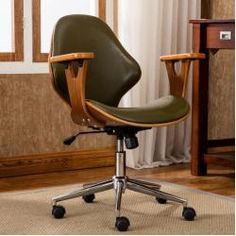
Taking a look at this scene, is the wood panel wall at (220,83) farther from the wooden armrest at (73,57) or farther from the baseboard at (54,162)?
the wooden armrest at (73,57)

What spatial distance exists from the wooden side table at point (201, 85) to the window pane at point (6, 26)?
112cm

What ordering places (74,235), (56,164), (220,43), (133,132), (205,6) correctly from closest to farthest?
1. (74,235)
2. (133,132)
3. (220,43)
4. (56,164)
5. (205,6)

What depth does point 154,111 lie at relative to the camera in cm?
266

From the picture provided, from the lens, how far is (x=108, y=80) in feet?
10.0

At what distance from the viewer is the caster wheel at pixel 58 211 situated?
8.66 feet

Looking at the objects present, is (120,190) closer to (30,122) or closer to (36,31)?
(30,122)

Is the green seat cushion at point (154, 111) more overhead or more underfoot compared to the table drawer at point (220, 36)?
more underfoot

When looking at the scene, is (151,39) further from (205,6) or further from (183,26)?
(205,6)

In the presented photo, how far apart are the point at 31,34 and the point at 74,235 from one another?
5.46 ft

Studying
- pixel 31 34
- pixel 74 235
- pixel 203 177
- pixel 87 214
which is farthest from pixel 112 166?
pixel 74 235

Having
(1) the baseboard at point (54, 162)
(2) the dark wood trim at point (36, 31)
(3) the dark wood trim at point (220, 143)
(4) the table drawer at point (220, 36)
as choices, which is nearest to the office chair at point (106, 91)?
(4) the table drawer at point (220, 36)

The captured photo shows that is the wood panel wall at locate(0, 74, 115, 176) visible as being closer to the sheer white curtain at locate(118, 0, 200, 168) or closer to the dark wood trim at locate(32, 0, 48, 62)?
the dark wood trim at locate(32, 0, 48, 62)

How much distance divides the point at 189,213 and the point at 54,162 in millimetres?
1416

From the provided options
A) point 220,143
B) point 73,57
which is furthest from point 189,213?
point 220,143
